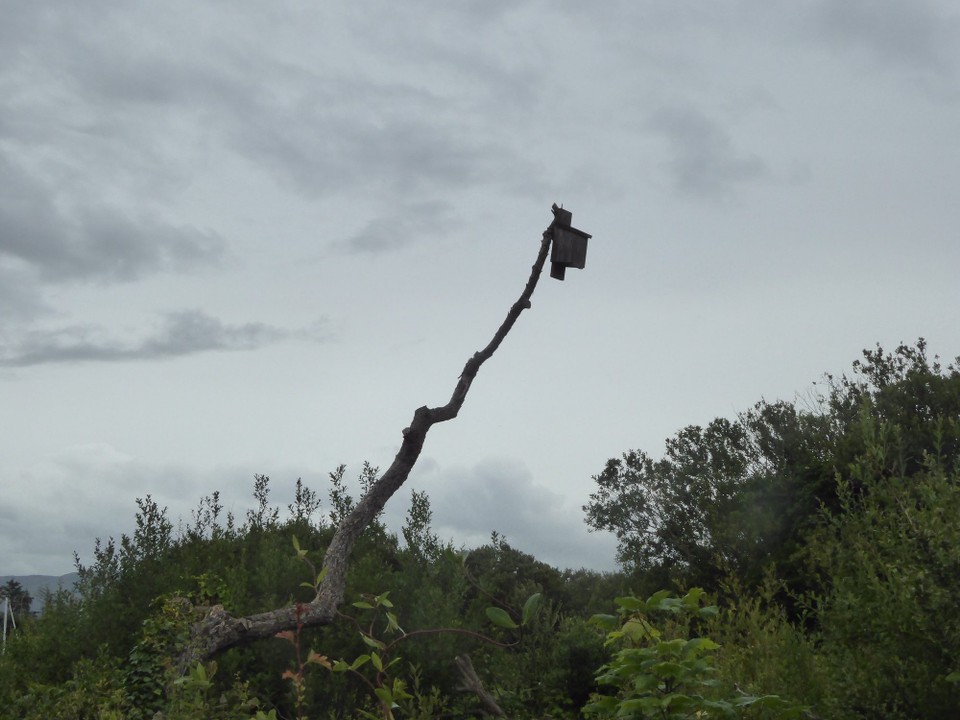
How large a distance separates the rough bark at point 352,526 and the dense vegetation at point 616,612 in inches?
12.4

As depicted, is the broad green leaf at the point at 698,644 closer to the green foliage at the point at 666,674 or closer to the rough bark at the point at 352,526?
the green foliage at the point at 666,674

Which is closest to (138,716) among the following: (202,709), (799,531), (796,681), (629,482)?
(202,709)

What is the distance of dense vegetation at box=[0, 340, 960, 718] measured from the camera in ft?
16.0

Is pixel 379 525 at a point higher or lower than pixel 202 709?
higher

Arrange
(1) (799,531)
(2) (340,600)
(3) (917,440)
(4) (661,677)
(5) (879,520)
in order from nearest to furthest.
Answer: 1. (4) (661,677)
2. (5) (879,520)
3. (2) (340,600)
4. (1) (799,531)
5. (3) (917,440)

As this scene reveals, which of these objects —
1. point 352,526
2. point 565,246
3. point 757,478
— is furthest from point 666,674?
point 757,478

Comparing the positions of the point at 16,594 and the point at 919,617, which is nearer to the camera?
the point at 919,617

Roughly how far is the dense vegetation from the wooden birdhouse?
8.55ft

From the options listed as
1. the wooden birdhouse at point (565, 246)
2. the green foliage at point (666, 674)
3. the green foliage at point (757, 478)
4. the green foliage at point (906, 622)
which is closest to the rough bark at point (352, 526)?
the wooden birdhouse at point (565, 246)

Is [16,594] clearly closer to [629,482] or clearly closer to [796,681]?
[629,482]

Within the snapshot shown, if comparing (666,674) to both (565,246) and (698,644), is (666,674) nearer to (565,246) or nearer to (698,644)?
(698,644)

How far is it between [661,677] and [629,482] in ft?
66.6

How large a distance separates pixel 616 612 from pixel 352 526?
6.56 metres

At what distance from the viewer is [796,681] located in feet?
20.9
